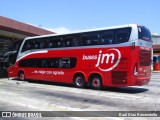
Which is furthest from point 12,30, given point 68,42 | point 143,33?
point 143,33

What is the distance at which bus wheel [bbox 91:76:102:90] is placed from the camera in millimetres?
16541

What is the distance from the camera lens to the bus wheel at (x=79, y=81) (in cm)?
1750

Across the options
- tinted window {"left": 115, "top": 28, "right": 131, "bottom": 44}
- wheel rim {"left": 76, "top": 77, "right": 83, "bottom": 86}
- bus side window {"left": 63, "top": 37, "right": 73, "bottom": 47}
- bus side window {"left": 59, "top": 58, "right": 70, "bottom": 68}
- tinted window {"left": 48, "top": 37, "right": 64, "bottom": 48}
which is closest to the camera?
tinted window {"left": 115, "top": 28, "right": 131, "bottom": 44}

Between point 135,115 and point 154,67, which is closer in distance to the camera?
point 135,115

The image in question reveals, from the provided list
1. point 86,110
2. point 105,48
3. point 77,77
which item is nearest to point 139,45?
point 105,48

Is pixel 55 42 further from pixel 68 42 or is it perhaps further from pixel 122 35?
pixel 122 35

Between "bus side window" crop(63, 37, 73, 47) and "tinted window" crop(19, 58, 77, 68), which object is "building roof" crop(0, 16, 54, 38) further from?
"bus side window" crop(63, 37, 73, 47)

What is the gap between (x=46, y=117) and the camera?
29.2 feet

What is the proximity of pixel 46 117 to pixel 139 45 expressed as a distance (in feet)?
24.9

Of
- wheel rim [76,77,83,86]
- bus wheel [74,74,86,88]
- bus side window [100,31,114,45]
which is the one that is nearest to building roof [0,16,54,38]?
bus wheel [74,74,86,88]

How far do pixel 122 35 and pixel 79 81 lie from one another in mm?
4405

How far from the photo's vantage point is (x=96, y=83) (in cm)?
1667

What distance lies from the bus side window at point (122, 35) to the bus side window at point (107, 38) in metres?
0.37

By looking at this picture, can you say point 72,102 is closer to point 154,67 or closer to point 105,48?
point 105,48
